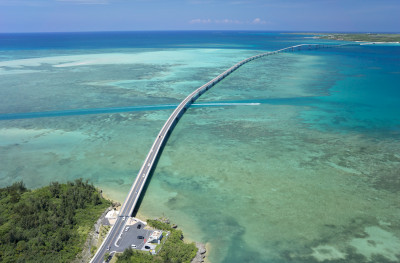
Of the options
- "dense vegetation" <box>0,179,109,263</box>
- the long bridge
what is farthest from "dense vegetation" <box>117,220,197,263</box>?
"dense vegetation" <box>0,179,109,263</box>

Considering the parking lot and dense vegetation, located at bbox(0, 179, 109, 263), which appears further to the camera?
the parking lot

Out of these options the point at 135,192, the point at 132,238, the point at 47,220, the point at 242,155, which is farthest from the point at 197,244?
the point at 242,155

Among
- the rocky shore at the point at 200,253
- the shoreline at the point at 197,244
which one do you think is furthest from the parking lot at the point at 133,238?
the rocky shore at the point at 200,253

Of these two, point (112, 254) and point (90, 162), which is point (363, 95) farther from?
point (112, 254)

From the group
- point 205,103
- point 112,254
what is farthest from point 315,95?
point 112,254

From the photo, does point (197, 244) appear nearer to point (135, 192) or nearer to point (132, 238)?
point (132, 238)

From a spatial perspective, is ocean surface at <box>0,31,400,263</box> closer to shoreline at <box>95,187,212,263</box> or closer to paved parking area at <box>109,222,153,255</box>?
shoreline at <box>95,187,212,263</box>
